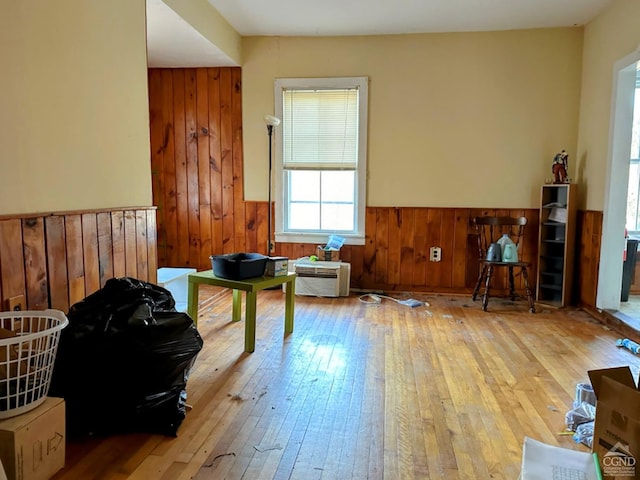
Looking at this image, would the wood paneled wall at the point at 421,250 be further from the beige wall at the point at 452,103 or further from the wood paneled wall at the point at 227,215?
the beige wall at the point at 452,103

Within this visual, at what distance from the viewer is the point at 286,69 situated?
464 centimetres

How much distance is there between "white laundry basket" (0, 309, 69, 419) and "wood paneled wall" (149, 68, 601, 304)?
10.5 ft

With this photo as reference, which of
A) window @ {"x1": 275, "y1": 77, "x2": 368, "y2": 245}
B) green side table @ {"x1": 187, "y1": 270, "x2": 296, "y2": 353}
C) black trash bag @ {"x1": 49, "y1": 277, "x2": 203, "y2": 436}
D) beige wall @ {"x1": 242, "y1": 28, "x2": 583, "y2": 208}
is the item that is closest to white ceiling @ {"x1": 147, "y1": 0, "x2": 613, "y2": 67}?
beige wall @ {"x1": 242, "y1": 28, "x2": 583, "y2": 208}

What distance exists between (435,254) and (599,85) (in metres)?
2.10

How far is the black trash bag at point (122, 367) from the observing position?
181cm

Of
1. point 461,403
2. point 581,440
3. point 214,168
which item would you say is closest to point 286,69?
point 214,168

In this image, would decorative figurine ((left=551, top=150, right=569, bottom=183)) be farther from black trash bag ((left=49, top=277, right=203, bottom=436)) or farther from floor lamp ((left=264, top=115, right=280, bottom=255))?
black trash bag ((left=49, top=277, right=203, bottom=436))

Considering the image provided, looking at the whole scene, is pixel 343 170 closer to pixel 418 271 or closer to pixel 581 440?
pixel 418 271

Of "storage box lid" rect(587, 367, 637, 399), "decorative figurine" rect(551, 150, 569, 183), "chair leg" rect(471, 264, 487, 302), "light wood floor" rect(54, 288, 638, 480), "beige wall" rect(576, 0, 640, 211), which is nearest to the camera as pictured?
"storage box lid" rect(587, 367, 637, 399)

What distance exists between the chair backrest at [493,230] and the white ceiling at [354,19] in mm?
1837

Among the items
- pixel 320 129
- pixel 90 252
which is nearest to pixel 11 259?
pixel 90 252

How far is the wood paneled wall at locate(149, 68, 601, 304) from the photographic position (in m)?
4.61

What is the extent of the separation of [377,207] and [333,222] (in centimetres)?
50

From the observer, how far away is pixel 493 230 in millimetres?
4516
